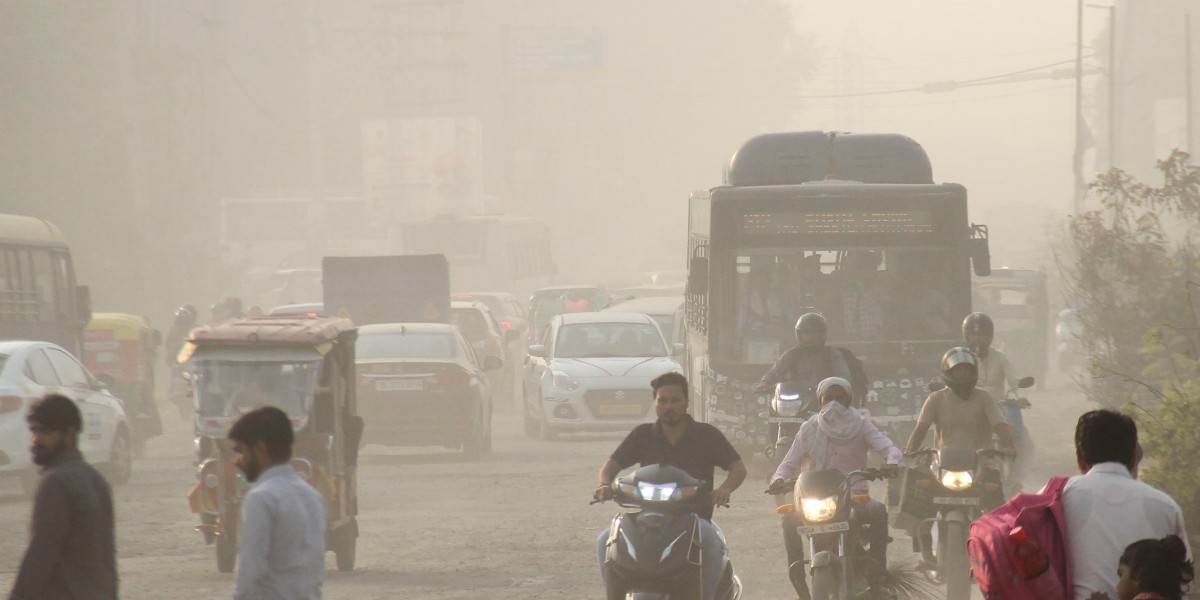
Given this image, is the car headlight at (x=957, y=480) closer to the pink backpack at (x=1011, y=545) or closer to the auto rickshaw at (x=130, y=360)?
the pink backpack at (x=1011, y=545)

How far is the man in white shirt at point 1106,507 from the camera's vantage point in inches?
217

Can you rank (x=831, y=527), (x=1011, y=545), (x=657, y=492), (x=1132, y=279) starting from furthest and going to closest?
(x=1132, y=279) < (x=831, y=527) < (x=657, y=492) < (x=1011, y=545)

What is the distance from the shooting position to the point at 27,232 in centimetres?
2617

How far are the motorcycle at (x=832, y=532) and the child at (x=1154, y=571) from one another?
4741 millimetres

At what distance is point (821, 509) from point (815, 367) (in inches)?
163

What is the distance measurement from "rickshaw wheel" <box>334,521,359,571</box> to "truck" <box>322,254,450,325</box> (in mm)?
20891

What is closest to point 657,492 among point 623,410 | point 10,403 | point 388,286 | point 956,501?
point 956,501

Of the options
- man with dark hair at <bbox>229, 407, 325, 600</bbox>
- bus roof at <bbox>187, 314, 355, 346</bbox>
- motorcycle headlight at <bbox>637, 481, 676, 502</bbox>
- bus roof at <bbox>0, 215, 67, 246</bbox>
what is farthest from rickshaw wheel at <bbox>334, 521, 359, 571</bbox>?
bus roof at <bbox>0, 215, 67, 246</bbox>

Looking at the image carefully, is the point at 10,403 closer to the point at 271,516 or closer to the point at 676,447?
the point at 676,447

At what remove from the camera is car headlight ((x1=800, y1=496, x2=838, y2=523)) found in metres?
9.42

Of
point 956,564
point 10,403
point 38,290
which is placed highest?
point 38,290

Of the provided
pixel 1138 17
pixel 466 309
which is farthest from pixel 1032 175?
pixel 466 309

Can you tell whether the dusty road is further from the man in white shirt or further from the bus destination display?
the man in white shirt

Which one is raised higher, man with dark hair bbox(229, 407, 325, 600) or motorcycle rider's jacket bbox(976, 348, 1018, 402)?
man with dark hair bbox(229, 407, 325, 600)
